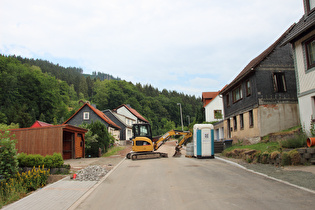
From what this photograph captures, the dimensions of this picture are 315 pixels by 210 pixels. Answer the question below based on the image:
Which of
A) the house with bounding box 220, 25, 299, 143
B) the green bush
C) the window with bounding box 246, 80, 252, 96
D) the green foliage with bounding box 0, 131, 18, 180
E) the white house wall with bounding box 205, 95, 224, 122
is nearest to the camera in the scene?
the green foliage with bounding box 0, 131, 18, 180

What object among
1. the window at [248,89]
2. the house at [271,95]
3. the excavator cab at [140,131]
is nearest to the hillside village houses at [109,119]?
the excavator cab at [140,131]

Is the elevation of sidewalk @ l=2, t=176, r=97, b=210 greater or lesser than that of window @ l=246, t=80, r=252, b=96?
lesser

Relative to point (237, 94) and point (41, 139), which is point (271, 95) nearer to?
point (237, 94)

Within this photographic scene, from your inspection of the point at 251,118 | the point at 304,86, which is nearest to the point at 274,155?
the point at 304,86

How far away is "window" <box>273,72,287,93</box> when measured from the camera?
68.2 feet

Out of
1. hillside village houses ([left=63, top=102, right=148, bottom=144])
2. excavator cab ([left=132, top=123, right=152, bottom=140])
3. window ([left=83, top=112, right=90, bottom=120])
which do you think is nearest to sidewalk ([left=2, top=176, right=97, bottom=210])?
excavator cab ([left=132, top=123, right=152, bottom=140])

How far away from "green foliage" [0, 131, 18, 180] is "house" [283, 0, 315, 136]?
570 inches

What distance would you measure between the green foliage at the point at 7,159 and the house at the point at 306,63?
1448 cm

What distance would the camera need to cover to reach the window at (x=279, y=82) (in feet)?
68.2

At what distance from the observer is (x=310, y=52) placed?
15.0 m

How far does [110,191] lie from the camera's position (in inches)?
342

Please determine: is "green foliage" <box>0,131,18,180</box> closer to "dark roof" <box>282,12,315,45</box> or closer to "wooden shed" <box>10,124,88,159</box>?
"wooden shed" <box>10,124,88,159</box>

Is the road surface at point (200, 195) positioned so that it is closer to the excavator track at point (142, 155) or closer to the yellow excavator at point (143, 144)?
the excavator track at point (142, 155)

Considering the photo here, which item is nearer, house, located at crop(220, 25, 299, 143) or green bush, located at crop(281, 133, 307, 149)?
green bush, located at crop(281, 133, 307, 149)
